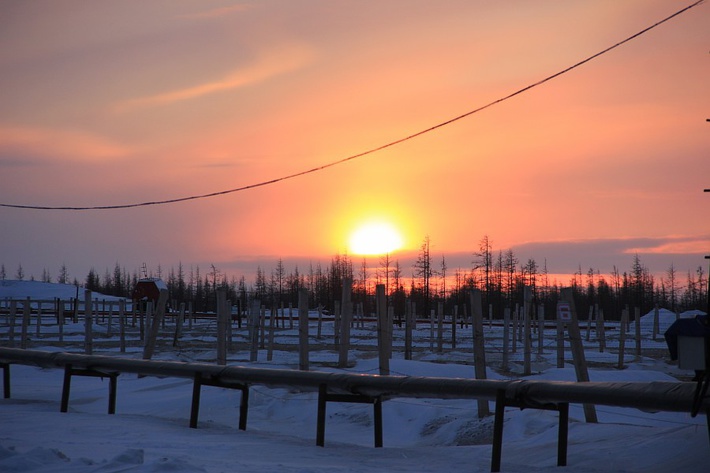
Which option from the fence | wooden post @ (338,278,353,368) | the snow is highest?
wooden post @ (338,278,353,368)

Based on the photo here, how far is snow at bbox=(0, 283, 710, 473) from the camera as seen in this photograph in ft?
25.5

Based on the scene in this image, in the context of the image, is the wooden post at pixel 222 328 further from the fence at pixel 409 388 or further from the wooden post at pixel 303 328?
Answer: the fence at pixel 409 388

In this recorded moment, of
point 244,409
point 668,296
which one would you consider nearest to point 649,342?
point 244,409

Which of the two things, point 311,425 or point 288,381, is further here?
point 311,425

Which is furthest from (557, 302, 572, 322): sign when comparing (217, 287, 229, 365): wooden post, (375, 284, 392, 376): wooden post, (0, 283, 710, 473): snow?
(217, 287, 229, 365): wooden post

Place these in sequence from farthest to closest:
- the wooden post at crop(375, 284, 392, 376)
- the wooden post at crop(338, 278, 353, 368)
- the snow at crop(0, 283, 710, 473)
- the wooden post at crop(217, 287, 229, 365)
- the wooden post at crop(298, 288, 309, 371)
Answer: the wooden post at crop(217, 287, 229, 365) < the wooden post at crop(338, 278, 353, 368) < the wooden post at crop(298, 288, 309, 371) < the wooden post at crop(375, 284, 392, 376) < the snow at crop(0, 283, 710, 473)

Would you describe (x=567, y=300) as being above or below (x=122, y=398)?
above

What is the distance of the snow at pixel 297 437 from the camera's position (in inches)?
306

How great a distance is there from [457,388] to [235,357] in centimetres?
2112

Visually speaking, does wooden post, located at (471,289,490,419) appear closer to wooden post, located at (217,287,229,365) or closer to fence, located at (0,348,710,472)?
fence, located at (0,348,710,472)

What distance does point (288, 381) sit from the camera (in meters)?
11.0

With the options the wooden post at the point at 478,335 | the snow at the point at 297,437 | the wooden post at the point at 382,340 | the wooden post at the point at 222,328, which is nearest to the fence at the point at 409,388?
the snow at the point at 297,437

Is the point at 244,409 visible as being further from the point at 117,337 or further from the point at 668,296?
the point at 668,296

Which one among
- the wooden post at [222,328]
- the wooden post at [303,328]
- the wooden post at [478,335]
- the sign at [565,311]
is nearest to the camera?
the sign at [565,311]
